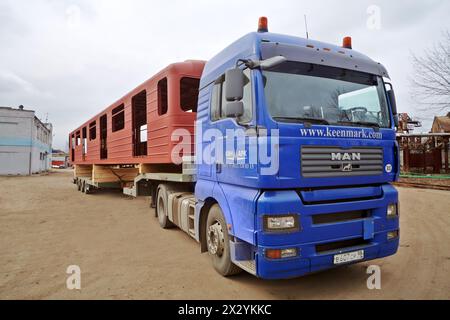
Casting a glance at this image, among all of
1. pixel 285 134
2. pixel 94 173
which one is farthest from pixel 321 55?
pixel 94 173

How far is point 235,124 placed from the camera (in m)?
3.56

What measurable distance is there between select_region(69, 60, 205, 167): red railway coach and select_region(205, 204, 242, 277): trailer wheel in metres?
1.94

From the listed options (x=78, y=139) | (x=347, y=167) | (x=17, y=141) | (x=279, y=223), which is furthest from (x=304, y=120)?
(x=17, y=141)

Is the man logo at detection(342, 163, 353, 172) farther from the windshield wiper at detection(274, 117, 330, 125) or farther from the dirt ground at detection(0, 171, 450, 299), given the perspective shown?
the dirt ground at detection(0, 171, 450, 299)

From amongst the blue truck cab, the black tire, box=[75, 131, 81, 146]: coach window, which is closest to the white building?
box=[75, 131, 81, 146]: coach window

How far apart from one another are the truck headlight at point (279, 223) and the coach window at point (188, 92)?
12.7 ft

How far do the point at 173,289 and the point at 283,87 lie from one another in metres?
2.69

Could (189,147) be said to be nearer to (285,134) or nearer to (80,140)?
(285,134)

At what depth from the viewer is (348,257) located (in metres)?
3.28

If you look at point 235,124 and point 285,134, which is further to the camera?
point 235,124

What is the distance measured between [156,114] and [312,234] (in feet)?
14.4

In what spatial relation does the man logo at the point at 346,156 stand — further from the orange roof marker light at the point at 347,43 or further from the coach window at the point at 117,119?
the coach window at the point at 117,119

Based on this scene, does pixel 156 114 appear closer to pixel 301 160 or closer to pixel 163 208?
pixel 163 208

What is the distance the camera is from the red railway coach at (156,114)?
570 cm
